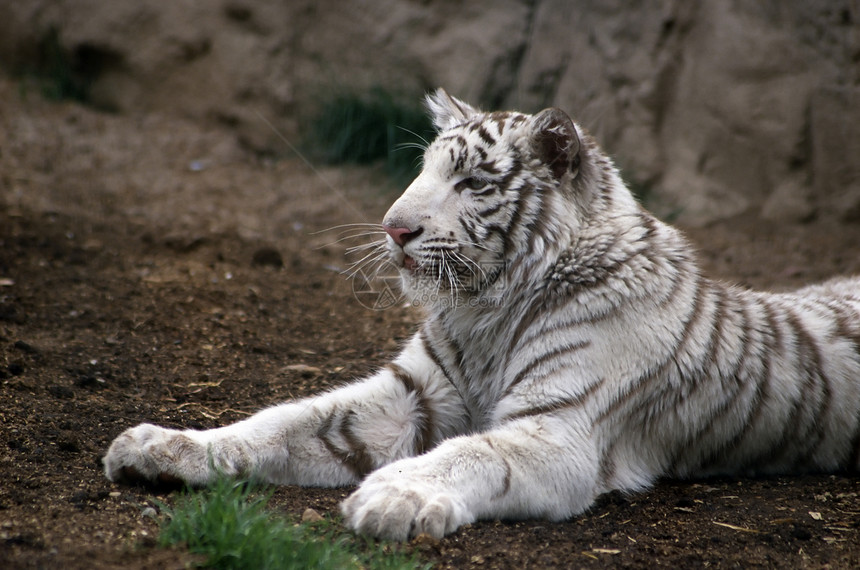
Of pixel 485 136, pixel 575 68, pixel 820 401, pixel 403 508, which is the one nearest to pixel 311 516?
pixel 403 508

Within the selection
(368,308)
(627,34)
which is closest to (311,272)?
(368,308)

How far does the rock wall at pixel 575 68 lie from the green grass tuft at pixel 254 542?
4292mm

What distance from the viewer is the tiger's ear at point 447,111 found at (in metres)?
3.46

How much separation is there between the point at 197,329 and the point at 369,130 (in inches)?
105

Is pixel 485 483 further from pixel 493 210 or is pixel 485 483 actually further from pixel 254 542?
pixel 493 210

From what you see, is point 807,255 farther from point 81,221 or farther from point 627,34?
point 81,221

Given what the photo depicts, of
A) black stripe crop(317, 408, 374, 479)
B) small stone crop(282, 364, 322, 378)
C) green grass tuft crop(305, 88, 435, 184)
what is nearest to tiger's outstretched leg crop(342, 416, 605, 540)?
black stripe crop(317, 408, 374, 479)

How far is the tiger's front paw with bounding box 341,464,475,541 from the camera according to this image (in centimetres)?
241

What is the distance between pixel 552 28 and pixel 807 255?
92.4 inches

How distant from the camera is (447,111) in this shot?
11.5 ft

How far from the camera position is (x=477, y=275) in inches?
121

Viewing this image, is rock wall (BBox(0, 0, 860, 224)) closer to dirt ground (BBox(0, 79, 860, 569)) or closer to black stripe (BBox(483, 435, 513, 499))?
dirt ground (BBox(0, 79, 860, 569))

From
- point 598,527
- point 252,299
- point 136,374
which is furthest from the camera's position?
point 252,299

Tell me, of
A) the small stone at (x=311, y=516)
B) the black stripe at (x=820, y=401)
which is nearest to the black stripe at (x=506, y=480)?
the small stone at (x=311, y=516)
